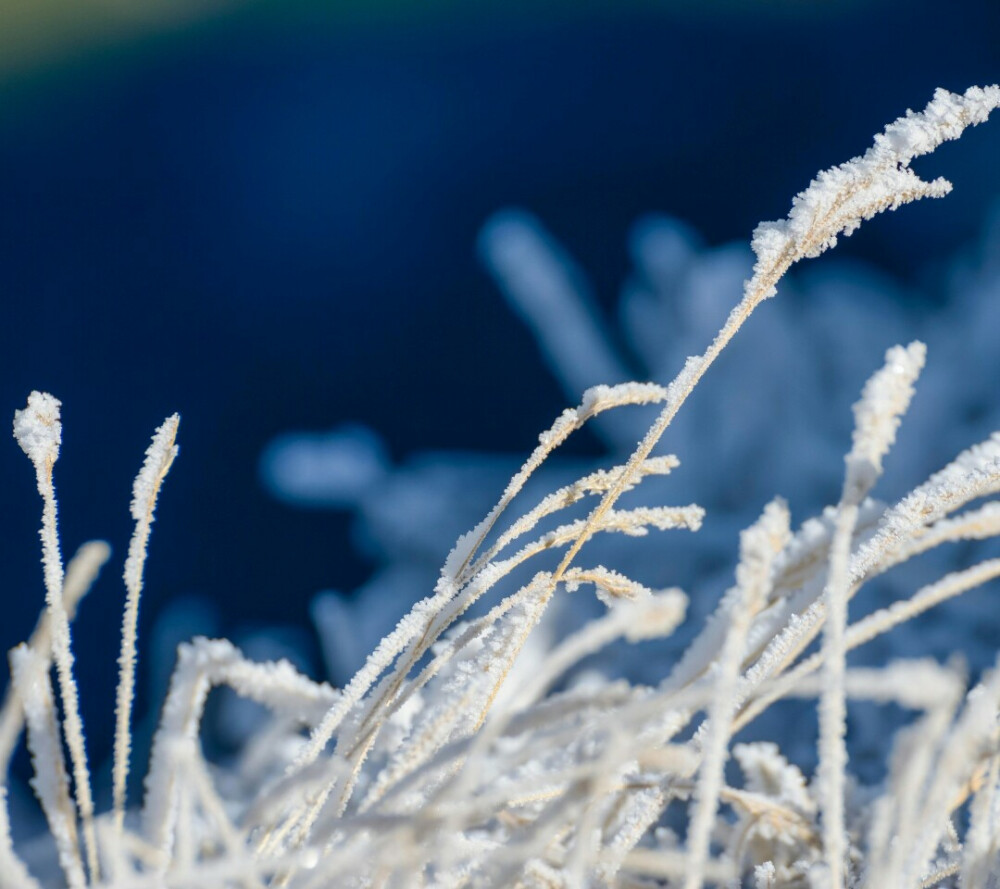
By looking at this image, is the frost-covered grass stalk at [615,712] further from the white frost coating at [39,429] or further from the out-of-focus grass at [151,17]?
the out-of-focus grass at [151,17]

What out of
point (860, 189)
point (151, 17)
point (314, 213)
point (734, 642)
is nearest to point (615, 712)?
point (734, 642)

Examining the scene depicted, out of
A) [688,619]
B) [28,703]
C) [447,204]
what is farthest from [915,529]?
[447,204]

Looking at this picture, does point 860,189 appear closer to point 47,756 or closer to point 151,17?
point 47,756

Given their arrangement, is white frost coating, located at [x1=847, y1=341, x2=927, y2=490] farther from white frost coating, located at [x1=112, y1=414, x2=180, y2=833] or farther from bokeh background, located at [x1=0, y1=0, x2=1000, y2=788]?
bokeh background, located at [x1=0, y1=0, x2=1000, y2=788]

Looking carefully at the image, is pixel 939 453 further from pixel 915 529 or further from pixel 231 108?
pixel 231 108

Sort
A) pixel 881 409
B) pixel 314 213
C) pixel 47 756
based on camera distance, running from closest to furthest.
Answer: pixel 881 409 → pixel 47 756 → pixel 314 213

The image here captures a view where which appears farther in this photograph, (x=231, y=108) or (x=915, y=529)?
(x=231, y=108)
